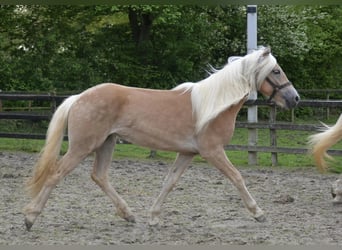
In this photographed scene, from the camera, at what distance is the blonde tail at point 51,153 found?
5.62m

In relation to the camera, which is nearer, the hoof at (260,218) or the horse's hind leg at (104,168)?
the hoof at (260,218)

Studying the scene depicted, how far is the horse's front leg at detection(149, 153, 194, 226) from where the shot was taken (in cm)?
568

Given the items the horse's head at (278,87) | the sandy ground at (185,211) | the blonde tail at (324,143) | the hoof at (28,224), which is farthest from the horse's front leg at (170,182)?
the blonde tail at (324,143)

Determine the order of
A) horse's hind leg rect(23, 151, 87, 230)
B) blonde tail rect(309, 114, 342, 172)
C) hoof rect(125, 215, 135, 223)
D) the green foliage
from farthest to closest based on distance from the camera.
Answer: the green foliage
blonde tail rect(309, 114, 342, 172)
hoof rect(125, 215, 135, 223)
horse's hind leg rect(23, 151, 87, 230)

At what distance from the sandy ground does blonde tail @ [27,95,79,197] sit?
0.37 metres

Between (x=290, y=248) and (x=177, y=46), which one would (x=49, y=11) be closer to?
(x=177, y=46)

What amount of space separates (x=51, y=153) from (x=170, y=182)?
1.13 metres

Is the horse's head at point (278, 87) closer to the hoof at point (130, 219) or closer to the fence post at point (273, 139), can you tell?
A: the hoof at point (130, 219)

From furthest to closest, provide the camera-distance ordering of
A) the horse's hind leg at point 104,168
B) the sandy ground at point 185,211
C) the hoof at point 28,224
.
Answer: the horse's hind leg at point 104,168 < the hoof at point 28,224 < the sandy ground at point 185,211

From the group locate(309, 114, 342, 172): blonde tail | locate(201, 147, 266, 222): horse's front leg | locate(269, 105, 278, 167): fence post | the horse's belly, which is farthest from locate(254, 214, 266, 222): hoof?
locate(269, 105, 278, 167): fence post

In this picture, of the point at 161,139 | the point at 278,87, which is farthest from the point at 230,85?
the point at 161,139

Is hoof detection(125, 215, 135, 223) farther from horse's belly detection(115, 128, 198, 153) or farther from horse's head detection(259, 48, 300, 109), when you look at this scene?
horse's head detection(259, 48, 300, 109)

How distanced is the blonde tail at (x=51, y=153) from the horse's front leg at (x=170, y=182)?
39.3 inches

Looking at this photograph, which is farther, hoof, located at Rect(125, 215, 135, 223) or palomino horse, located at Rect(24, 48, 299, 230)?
hoof, located at Rect(125, 215, 135, 223)
